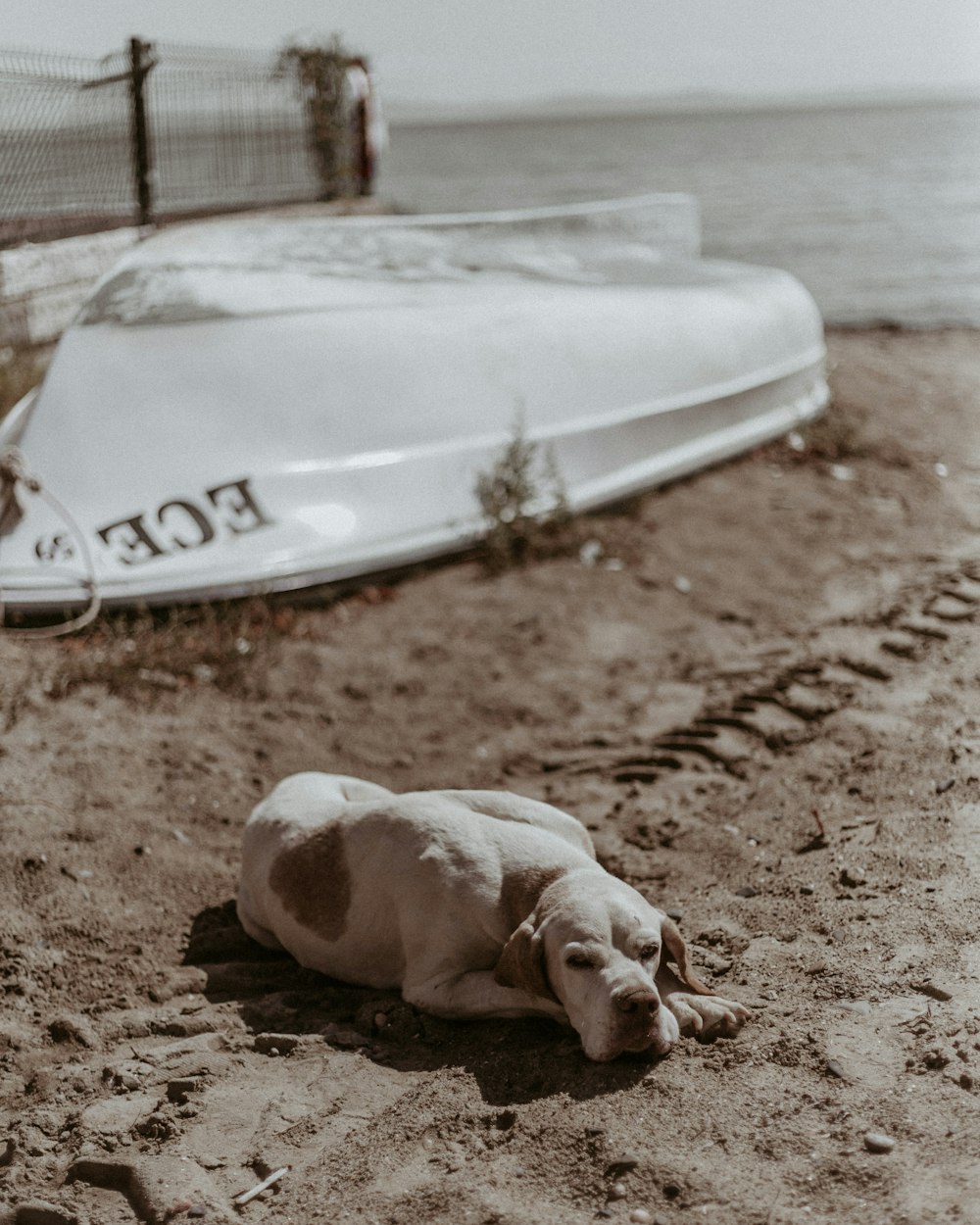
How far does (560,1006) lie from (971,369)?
9.14m

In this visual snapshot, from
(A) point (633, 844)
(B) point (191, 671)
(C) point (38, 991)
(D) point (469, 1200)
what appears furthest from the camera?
(B) point (191, 671)

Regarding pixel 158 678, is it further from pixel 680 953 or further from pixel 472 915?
pixel 680 953

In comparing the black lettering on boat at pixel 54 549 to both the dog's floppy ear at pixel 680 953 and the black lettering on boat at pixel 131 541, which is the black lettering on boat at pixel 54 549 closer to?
the black lettering on boat at pixel 131 541

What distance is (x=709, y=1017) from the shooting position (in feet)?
8.34

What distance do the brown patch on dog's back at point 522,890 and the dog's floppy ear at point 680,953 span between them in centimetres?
26

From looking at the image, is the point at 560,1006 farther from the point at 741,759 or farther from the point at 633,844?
the point at 741,759

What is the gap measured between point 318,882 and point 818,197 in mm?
26343

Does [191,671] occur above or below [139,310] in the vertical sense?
below

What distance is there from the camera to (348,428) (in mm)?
5625

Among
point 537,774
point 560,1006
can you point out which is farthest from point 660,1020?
point 537,774

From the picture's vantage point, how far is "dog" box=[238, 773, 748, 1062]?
248cm

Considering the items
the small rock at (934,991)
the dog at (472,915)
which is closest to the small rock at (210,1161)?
the dog at (472,915)

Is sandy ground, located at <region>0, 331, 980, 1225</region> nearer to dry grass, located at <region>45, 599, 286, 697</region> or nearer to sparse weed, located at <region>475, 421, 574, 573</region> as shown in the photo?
dry grass, located at <region>45, 599, 286, 697</region>

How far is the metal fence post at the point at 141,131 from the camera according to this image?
9.59 metres
